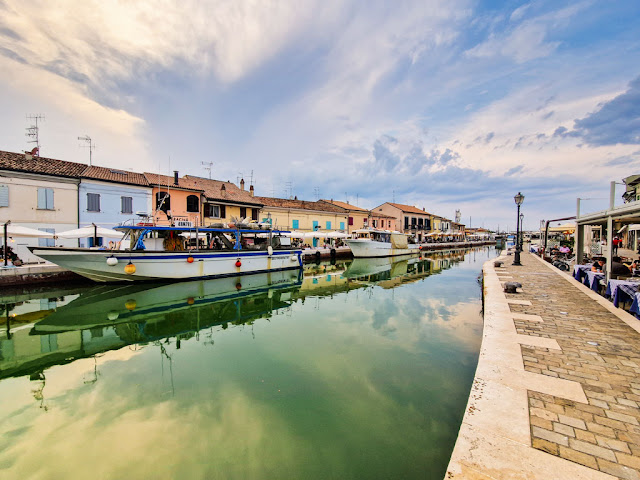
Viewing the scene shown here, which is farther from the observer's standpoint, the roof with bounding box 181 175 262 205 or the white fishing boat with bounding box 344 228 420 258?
the white fishing boat with bounding box 344 228 420 258

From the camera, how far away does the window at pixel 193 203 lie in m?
25.7

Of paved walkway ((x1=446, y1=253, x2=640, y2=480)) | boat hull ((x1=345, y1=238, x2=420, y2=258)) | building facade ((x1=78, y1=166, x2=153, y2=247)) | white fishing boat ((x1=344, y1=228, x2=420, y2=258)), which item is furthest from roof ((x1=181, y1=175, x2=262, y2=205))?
paved walkway ((x1=446, y1=253, x2=640, y2=480))

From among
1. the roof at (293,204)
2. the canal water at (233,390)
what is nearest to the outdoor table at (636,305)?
the canal water at (233,390)

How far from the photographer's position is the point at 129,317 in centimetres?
954

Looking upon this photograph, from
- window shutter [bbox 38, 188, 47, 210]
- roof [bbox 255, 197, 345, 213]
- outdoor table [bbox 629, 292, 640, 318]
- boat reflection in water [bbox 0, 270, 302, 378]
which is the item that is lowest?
boat reflection in water [bbox 0, 270, 302, 378]

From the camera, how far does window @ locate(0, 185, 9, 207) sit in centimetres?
1669

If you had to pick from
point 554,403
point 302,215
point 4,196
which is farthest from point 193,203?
point 554,403

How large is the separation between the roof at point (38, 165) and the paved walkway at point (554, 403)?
2464 centimetres

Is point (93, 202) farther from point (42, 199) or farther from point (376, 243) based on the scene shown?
point (376, 243)

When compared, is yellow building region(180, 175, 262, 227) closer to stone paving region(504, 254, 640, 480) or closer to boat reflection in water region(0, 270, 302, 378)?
boat reflection in water region(0, 270, 302, 378)

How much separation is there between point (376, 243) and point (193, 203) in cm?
1799

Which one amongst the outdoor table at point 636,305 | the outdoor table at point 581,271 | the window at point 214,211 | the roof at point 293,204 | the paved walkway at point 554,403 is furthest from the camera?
the roof at point 293,204

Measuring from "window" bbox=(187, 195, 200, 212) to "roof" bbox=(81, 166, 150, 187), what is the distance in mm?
3497

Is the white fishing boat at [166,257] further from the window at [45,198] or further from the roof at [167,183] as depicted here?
the roof at [167,183]
